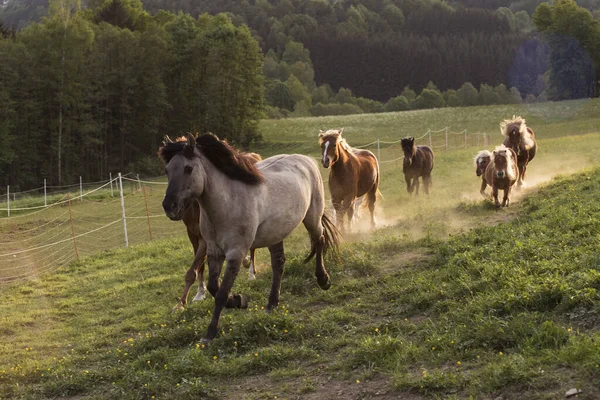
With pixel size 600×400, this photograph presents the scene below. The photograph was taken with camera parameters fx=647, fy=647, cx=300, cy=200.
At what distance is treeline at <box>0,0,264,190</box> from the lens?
4359cm

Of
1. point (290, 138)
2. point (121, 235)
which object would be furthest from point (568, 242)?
point (290, 138)

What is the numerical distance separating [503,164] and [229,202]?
8.84 metres

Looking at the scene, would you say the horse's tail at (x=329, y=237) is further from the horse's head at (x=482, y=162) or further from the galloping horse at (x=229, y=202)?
the horse's head at (x=482, y=162)

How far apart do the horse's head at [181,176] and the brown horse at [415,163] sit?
12.3 meters

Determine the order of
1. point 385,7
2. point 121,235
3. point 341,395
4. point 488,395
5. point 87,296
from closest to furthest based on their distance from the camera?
point 488,395 < point 341,395 < point 87,296 < point 121,235 < point 385,7

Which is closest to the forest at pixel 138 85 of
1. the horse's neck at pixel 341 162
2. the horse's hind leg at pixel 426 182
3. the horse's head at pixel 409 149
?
the horse's hind leg at pixel 426 182

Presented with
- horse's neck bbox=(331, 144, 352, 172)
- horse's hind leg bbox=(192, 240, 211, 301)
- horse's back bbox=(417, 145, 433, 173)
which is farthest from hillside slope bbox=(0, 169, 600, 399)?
horse's back bbox=(417, 145, 433, 173)

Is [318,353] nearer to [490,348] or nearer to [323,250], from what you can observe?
[490,348]

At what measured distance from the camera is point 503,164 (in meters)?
14.4

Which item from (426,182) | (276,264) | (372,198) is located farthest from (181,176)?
(426,182)

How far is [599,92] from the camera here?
71.6 metres

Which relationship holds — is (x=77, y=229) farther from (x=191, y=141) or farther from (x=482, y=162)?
(x=191, y=141)

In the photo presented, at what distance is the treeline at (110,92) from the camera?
43594 millimetres

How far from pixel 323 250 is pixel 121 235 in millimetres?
13247
